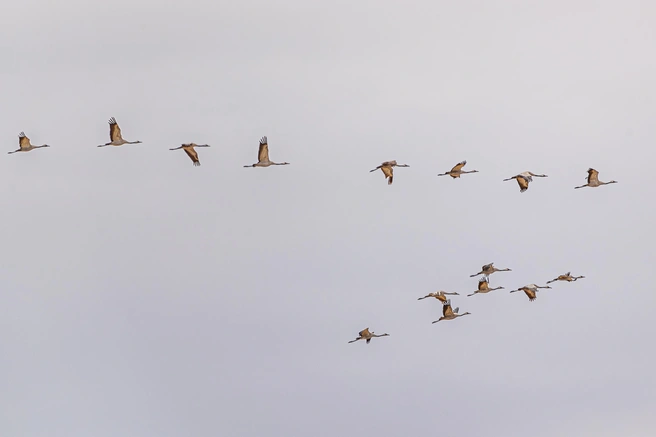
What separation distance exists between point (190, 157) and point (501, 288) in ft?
67.2

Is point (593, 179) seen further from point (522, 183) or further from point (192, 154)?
point (192, 154)

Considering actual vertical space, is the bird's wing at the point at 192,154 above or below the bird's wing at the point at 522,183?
above

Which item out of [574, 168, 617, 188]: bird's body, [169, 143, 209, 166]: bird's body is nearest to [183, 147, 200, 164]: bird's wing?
[169, 143, 209, 166]: bird's body

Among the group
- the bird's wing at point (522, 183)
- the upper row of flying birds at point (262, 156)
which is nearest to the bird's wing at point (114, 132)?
the upper row of flying birds at point (262, 156)

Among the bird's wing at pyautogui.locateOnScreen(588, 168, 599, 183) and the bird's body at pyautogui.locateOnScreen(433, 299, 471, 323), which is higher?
the bird's wing at pyautogui.locateOnScreen(588, 168, 599, 183)

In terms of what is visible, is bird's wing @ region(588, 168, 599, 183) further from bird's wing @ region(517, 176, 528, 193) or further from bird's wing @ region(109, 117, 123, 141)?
bird's wing @ region(109, 117, 123, 141)

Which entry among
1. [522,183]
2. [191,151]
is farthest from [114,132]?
[522,183]

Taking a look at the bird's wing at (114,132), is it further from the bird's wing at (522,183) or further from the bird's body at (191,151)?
the bird's wing at (522,183)

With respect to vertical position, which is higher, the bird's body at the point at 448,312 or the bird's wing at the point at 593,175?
the bird's wing at the point at 593,175

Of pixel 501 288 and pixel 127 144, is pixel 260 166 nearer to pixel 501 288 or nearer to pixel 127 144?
pixel 127 144

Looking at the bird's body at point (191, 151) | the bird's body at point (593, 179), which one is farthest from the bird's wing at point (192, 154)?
the bird's body at point (593, 179)

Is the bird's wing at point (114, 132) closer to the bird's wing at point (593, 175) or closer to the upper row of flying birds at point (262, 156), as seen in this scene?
the upper row of flying birds at point (262, 156)

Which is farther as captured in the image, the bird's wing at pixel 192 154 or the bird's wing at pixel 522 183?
the bird's wing at pixel 522 183

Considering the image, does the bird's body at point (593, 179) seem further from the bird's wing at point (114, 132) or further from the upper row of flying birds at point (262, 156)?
the bird's wing at point (114, 132)
